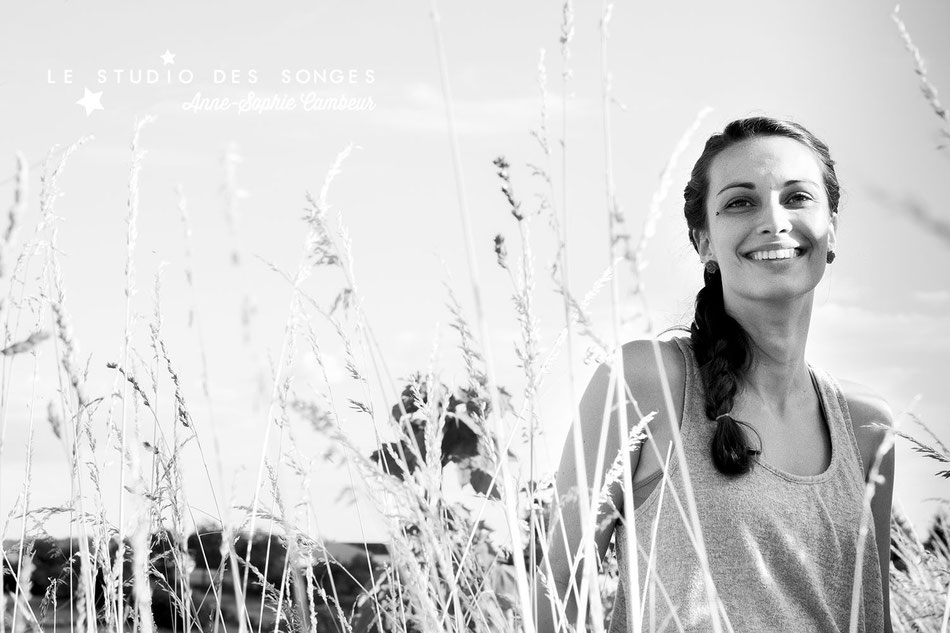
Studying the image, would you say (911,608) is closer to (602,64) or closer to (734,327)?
(734,327)

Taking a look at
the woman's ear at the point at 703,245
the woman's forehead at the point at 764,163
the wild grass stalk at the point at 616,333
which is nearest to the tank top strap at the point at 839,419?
the woman's ear at the point at 703,245

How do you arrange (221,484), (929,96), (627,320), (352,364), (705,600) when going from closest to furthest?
1. (929,96)
2. (221,484)
3. (627,320)
4. (352,364)
5. (705,600)

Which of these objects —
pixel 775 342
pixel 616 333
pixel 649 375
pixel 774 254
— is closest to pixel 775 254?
pixel 774 254

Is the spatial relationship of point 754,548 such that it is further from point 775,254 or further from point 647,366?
point 775,254

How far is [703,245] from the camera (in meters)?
2.17

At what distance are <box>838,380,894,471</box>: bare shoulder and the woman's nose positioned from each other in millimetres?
549

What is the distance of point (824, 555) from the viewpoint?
6.18 ft

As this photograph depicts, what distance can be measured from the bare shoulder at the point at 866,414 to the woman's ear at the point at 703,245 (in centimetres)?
51

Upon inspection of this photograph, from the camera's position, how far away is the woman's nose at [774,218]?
191cm

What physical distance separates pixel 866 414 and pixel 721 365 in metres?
0.51

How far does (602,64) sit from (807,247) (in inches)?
44.5

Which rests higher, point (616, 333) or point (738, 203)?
point (738, 203)

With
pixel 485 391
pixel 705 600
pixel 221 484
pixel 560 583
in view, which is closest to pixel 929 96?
pixel 485 391

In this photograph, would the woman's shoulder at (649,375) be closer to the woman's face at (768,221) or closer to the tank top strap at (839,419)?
the woman's face at (768,221)
